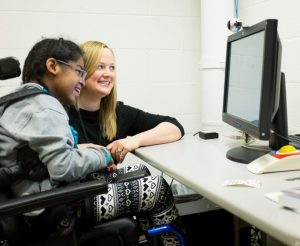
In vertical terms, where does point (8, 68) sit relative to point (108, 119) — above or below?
above

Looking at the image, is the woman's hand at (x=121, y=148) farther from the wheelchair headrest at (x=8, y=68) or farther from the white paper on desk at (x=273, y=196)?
the white paper on desk at (x=273, y=196)

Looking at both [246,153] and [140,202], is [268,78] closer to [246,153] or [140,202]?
[246,153]

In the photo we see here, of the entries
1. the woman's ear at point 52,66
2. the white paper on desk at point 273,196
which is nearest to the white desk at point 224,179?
the white paper on desk at point 273,196

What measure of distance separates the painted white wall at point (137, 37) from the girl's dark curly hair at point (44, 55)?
A: 869mm

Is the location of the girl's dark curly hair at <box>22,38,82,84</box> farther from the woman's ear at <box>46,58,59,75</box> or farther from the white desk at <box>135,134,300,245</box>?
the white desk at <box>135,134,300,245</box>

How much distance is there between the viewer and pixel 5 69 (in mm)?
964

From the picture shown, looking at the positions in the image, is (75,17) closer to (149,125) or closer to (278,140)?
(149,125)

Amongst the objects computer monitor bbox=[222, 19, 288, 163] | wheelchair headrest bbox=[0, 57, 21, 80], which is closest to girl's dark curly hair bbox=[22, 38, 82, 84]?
wheelchair headrest bbox=[0, 57, 21, 80]

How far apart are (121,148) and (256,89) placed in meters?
0.60

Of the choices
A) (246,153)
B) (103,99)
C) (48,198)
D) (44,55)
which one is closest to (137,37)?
(103,99)

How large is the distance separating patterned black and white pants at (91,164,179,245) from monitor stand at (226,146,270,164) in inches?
10.4

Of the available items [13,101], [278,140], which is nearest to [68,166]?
[13,101]

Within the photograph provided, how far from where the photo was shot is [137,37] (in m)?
2.17

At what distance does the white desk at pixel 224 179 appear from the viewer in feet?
2.01
